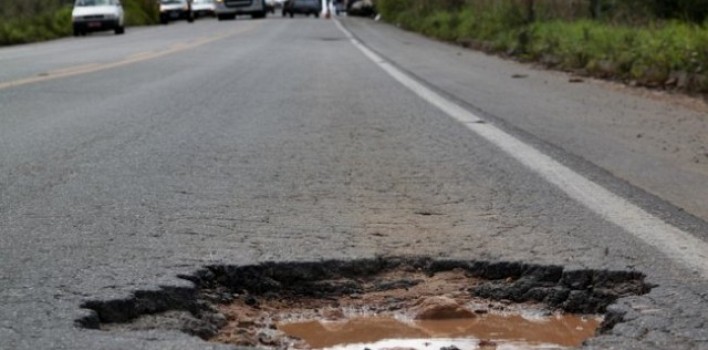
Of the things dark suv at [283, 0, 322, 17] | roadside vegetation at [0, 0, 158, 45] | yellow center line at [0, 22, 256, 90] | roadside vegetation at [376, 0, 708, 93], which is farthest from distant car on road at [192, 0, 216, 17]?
yellow center line at [0, 22, 256, 90]

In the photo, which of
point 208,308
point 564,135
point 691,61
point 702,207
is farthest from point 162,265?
point 691,61

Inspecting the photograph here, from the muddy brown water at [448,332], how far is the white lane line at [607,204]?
0.71 m

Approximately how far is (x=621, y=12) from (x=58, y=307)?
22.0 m

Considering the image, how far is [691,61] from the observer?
12.9 m

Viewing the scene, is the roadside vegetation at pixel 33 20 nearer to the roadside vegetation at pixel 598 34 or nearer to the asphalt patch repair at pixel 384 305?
the roadside vegetation at pixel 598 34

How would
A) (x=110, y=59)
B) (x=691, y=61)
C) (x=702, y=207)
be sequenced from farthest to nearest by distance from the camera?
(x=110, y=59) < (x=691, y=61) < (x=702, y=207)

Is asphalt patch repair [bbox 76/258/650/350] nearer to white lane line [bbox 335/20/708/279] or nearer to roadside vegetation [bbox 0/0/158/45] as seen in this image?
white lane line [bbox 335/20/708/279]

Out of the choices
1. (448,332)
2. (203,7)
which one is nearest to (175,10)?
(203,7)

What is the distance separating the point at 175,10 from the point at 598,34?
37.0 m

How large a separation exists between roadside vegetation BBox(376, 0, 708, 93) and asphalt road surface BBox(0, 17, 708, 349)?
1.53 meters

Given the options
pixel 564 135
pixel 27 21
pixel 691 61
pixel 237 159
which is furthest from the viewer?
pixel 27 21

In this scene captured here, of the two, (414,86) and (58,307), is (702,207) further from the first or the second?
(414,86)

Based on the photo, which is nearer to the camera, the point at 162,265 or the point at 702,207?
the point at 162,265

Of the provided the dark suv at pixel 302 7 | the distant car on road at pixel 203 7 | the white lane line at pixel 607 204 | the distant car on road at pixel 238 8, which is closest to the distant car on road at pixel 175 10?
the distant car on road at pixel 238 8
